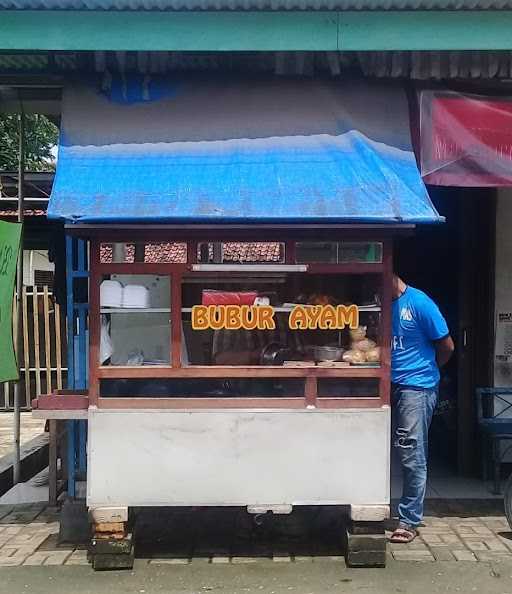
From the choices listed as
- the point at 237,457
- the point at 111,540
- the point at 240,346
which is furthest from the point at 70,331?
the point at 237,457

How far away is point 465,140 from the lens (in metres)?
5.27

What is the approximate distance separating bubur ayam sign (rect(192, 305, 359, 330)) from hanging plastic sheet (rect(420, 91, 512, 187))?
1360 mm

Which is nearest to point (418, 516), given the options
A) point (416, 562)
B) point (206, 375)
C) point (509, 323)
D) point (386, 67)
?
point (416, 562)

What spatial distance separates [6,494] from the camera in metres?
6.38

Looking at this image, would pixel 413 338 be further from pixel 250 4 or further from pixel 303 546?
pixel 250 4

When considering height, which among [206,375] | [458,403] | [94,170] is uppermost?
[94,170]

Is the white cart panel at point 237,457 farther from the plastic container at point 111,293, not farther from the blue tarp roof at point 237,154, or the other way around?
the blue tarp roof at point 237,154

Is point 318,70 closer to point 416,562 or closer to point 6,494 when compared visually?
point 416,562

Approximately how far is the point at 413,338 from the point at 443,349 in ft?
0.80

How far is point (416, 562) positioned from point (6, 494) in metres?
3.73

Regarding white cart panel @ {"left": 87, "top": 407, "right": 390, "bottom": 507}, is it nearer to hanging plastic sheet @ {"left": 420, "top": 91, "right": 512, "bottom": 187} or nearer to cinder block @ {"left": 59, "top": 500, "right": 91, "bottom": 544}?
cinder block @ {"left": 59, "top": 500, "right": 91, "bottom": 544}

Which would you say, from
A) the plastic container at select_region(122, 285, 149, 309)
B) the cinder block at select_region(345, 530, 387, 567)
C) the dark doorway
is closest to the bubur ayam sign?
the plastic container at select_region(122, 285, 149, 309)

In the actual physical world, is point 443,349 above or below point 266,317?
below

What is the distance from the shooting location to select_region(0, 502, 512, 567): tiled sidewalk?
4.73 m
